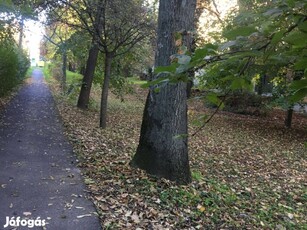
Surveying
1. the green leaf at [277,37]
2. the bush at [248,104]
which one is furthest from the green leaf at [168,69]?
the bush at [248,104]

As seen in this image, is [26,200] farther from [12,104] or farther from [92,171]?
[12,104]

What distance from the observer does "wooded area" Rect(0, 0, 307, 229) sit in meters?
1.05

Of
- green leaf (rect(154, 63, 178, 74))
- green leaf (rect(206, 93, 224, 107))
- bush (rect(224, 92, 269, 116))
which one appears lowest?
bush (rect(224, 92, 269, 116))

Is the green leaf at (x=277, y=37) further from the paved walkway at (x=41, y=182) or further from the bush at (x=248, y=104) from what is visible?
the bush at (x=248, y=104)

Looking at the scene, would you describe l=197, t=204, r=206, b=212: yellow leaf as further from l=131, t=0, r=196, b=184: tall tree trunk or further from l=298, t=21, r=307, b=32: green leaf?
l=298, t=21, r=307, b=32: green leaf

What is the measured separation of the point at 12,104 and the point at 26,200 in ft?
30.2

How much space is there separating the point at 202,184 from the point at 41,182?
107 inches

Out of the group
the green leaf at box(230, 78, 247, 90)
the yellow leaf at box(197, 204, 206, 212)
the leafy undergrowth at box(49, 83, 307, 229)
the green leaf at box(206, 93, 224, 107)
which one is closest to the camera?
the green leaf at box(230, 78, 247, 90)

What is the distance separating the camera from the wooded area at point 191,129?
105cm

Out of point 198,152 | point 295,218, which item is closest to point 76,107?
point 198,152

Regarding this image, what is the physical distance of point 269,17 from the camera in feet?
3.17

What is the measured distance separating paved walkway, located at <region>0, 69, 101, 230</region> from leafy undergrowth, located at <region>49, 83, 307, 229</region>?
0.79ft

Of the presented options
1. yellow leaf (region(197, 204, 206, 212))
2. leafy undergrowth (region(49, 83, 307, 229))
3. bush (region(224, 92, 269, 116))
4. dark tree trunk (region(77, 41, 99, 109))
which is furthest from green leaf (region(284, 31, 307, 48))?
bush (region(224, 92, 269, 116))

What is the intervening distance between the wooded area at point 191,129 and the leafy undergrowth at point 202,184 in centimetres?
2
